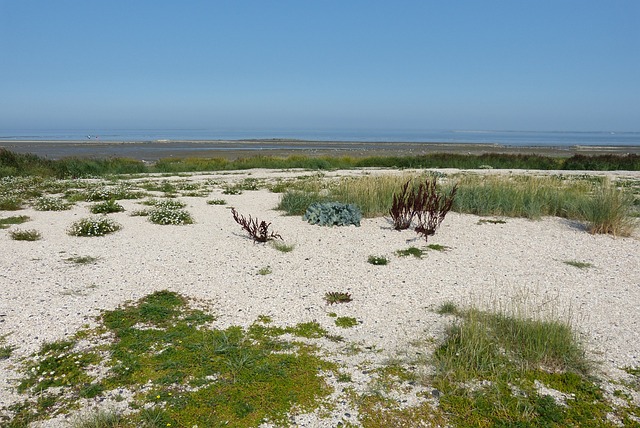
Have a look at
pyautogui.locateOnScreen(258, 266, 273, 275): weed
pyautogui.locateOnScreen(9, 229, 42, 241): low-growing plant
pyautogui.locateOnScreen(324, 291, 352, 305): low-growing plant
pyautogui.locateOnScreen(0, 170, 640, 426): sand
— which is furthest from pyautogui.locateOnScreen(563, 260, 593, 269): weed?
pyautogui.locateOnScreen(9, 229, 42, 241): low-growing plant

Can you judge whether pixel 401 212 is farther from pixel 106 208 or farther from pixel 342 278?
pixel 106 208

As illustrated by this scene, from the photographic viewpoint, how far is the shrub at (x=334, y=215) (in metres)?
10.1

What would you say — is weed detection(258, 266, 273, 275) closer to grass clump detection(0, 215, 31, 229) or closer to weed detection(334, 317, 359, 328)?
weed detection(334, 317, 359, 328)

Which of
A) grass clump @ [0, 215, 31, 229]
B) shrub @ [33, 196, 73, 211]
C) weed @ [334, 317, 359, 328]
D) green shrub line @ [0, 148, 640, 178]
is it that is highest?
green shrub line @ [0, 148, 640, 178]

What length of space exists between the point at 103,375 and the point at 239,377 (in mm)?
1282

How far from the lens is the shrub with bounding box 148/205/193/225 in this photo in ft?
34.9

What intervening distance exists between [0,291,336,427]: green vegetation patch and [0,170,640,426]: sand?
0.29 m

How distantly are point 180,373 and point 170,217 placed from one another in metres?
7.39

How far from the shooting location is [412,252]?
8023 mm

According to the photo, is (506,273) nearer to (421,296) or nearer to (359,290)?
(421,296)

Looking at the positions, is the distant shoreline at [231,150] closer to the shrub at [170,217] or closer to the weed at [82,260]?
the shrub at [170,217]

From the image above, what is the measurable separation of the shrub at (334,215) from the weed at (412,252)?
219cm

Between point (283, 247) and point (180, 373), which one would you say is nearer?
point (180, 373)

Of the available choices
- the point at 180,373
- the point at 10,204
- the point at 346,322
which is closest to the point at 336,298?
the point at 346,322
